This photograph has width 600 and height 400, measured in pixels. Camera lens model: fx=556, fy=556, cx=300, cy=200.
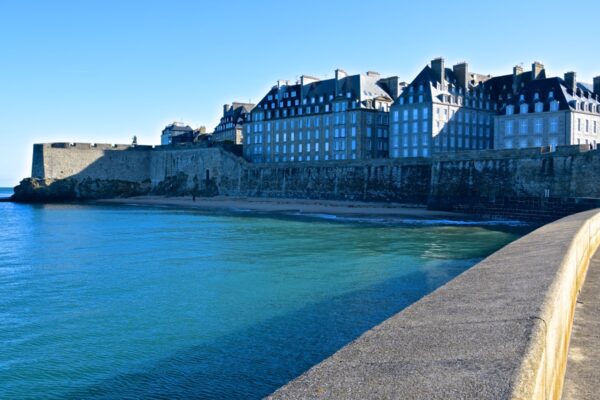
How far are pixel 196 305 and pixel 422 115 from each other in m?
37.9

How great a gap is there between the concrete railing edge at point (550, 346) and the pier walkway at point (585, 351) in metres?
0.07

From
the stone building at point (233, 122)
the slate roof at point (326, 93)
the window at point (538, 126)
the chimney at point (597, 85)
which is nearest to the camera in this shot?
the window at point (538, 126)

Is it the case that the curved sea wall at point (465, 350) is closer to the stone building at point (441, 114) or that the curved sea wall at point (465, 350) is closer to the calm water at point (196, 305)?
the calm water at point (196, 305)

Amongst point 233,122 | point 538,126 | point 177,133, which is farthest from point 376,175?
point 177,133

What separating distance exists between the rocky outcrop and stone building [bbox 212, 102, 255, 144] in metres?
15.2

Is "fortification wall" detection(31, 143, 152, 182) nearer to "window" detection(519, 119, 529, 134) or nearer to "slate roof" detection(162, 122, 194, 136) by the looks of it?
"slate roof" detection(162, 122, 194, 136)

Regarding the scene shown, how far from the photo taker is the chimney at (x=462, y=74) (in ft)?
154

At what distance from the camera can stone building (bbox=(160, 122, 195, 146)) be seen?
Result: 283 ft

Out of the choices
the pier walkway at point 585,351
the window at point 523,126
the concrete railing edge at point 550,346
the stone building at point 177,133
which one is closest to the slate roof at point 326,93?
the window at point 523,126

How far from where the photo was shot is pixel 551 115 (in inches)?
1578

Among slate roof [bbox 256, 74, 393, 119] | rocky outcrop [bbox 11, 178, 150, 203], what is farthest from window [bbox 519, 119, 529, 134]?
rocky outcrop [bbox 11, 178, 150, 203]

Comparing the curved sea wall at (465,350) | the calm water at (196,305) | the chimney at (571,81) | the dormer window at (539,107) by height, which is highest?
the chimney at (571,81)

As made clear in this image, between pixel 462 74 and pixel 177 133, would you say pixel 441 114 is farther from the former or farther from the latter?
pixel 177 133

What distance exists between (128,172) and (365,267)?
179ft
